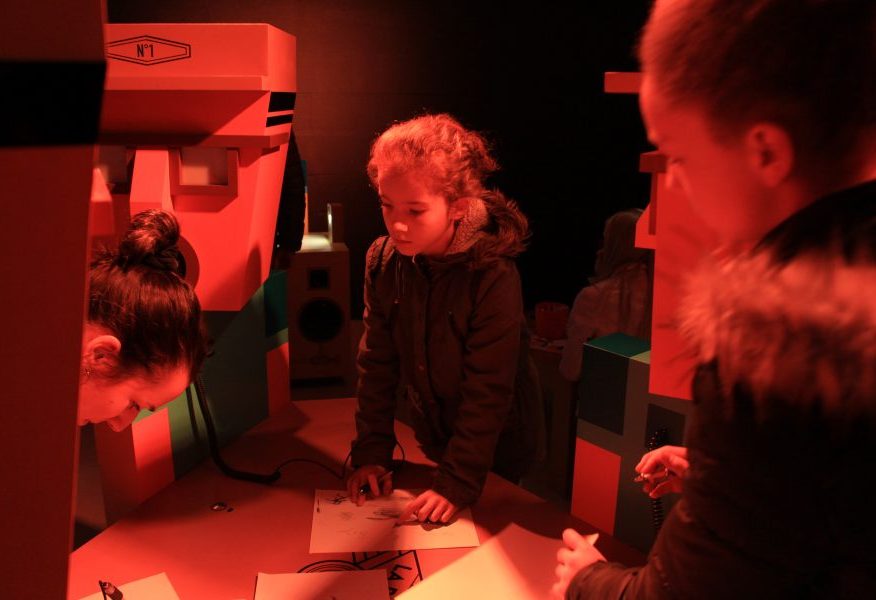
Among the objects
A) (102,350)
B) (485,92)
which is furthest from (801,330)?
(485,92)

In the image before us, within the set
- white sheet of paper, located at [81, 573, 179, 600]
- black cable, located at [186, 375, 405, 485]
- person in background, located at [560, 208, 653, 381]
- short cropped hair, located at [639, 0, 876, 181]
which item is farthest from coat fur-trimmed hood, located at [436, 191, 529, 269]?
person in background, located at [560, 208, 653, 381]

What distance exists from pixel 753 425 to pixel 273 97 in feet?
3.51

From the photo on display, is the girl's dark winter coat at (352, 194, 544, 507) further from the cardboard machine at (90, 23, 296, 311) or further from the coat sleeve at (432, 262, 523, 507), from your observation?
the cardboard machine at (90, 23, 296, 311)

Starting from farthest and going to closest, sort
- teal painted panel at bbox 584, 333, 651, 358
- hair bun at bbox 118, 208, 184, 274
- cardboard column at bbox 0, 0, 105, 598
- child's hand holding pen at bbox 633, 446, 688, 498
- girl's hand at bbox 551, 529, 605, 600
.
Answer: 1. teal painted panel at bbox 584, 333, 651, 358
2. hair bun at bbox 118, 208, 184, 274
3. child's hand holding pen at bbox 633, 446, 688, 498
4. girl's hand at bbox 551, 529, 605, 600
5. cardboard column at bbox 0, 0, 105, 598

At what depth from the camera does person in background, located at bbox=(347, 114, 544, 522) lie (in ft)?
4.34

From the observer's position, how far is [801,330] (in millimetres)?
494

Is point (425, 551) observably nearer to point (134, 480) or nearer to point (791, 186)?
point (134, 480)

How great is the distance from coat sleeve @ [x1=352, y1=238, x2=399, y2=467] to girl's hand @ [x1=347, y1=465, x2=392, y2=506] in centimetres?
3

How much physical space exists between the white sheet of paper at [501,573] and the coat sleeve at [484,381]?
0.14 metres

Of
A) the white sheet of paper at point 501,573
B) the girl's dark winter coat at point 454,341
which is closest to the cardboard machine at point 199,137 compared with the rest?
the girl's dark winter coat at point 454,341

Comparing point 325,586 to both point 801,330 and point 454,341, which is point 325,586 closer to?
point 454,341

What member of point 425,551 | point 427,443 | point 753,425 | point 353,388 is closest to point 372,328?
point 427,443

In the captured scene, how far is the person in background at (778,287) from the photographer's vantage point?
0.50 m

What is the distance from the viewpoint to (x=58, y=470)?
1.34 feet
